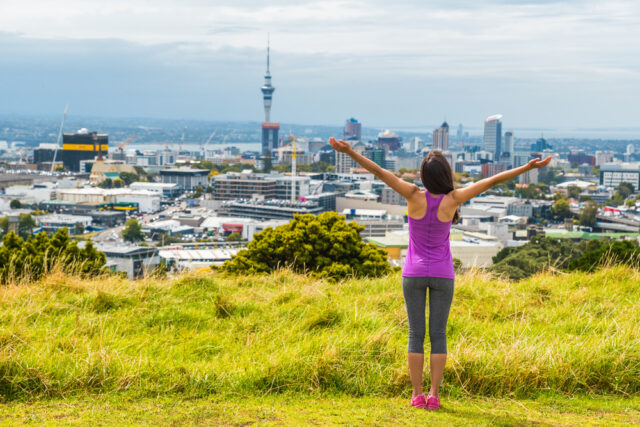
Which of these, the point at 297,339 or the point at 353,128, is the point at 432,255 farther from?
the point at 353,128

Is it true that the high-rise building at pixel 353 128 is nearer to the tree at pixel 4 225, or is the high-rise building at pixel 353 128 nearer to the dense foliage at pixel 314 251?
the tree at pixel 4 225

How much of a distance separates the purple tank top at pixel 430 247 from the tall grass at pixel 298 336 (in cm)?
41

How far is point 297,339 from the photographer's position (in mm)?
3080

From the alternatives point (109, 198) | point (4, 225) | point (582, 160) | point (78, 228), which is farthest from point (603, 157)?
point (4, 225)

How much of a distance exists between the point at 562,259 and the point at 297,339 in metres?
15.3

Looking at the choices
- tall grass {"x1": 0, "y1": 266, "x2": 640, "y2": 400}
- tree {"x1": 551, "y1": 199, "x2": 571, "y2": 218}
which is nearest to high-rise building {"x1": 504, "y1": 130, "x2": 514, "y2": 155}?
tree {"x1": 551, "y1": 199, "x2": 571, "y2": 218}

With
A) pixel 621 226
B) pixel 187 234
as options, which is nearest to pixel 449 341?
pixel 187 234

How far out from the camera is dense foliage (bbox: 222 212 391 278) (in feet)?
20.7

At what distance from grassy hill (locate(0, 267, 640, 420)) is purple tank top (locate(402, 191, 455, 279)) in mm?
410

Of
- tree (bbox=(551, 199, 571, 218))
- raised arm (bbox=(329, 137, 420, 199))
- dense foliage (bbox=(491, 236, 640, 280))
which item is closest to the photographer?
raised arm (bbox=(329, 137, 420, 199))

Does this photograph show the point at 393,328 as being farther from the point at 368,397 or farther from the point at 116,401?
the point at 116,401

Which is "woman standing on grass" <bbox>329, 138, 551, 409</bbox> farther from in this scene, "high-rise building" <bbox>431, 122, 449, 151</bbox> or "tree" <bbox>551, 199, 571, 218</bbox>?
"high-rise building" <bbox>431, 122, 449, 151</bbox>

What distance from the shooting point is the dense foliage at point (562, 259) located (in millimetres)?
5483

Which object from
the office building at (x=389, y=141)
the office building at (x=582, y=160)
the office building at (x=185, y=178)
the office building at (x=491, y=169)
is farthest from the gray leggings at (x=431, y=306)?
the office building at (x=389, y=141)
